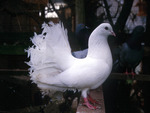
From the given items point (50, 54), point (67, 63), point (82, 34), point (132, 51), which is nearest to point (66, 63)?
point (67, 63)

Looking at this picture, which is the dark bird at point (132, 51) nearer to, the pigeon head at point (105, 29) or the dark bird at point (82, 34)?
the dark bird at point (82, 34)

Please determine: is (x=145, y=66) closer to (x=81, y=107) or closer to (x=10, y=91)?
(x=81, y=107)

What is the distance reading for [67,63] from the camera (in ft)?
4.12

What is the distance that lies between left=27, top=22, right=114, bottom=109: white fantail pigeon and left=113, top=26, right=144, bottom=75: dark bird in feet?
2.69

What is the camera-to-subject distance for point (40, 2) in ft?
6.20

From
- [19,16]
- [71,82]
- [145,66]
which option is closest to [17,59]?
[19,16]

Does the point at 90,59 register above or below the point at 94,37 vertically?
below

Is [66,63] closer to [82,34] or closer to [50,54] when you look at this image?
[50,54]

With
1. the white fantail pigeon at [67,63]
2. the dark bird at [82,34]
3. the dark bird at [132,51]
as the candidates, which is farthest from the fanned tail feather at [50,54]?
the dark bird at [132,51]

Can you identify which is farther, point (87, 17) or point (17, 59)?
point (17, 59)

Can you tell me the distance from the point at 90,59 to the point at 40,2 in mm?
956

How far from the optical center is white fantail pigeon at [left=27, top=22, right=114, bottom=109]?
46.6 inches

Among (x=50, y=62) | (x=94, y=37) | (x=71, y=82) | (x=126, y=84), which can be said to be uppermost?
(x=94, y=37)

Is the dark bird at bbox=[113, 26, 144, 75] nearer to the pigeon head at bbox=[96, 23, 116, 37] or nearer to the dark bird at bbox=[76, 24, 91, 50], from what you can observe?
the dark bird at bbox=[76, 24, 91, 50]
